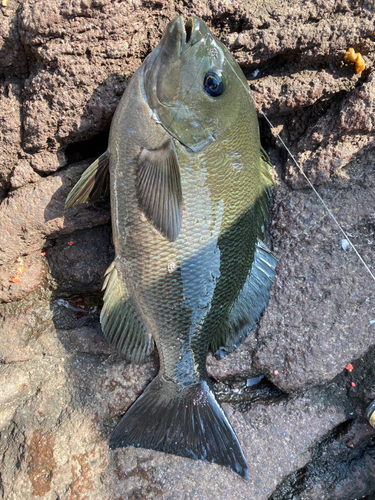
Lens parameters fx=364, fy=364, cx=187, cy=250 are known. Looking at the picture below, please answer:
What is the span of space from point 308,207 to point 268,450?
5.38 ft

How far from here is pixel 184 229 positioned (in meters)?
2.04

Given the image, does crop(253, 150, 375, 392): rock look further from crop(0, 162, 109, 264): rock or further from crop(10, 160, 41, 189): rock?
crop(10, 160, 41, 189): rock

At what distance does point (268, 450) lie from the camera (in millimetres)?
2424

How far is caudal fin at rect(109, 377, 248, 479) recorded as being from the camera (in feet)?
7.29

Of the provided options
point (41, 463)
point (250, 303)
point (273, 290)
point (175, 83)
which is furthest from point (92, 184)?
point (41, 463)

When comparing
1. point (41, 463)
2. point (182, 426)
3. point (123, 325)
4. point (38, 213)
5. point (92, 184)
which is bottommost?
point (41, 463)

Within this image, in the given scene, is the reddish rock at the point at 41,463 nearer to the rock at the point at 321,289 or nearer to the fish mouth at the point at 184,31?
the rock at the point at 321,289

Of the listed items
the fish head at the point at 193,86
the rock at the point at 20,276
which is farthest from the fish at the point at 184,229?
the rock at the point at 20,276

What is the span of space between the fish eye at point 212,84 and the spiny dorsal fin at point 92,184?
0.69 meters

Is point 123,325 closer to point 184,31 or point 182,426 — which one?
point 182,426

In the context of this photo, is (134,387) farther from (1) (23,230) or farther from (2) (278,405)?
(1) (23,230)

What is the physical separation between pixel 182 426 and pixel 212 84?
1.99 m

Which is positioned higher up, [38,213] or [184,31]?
[184,31]

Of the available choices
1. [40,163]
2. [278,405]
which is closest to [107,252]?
[40,163]
